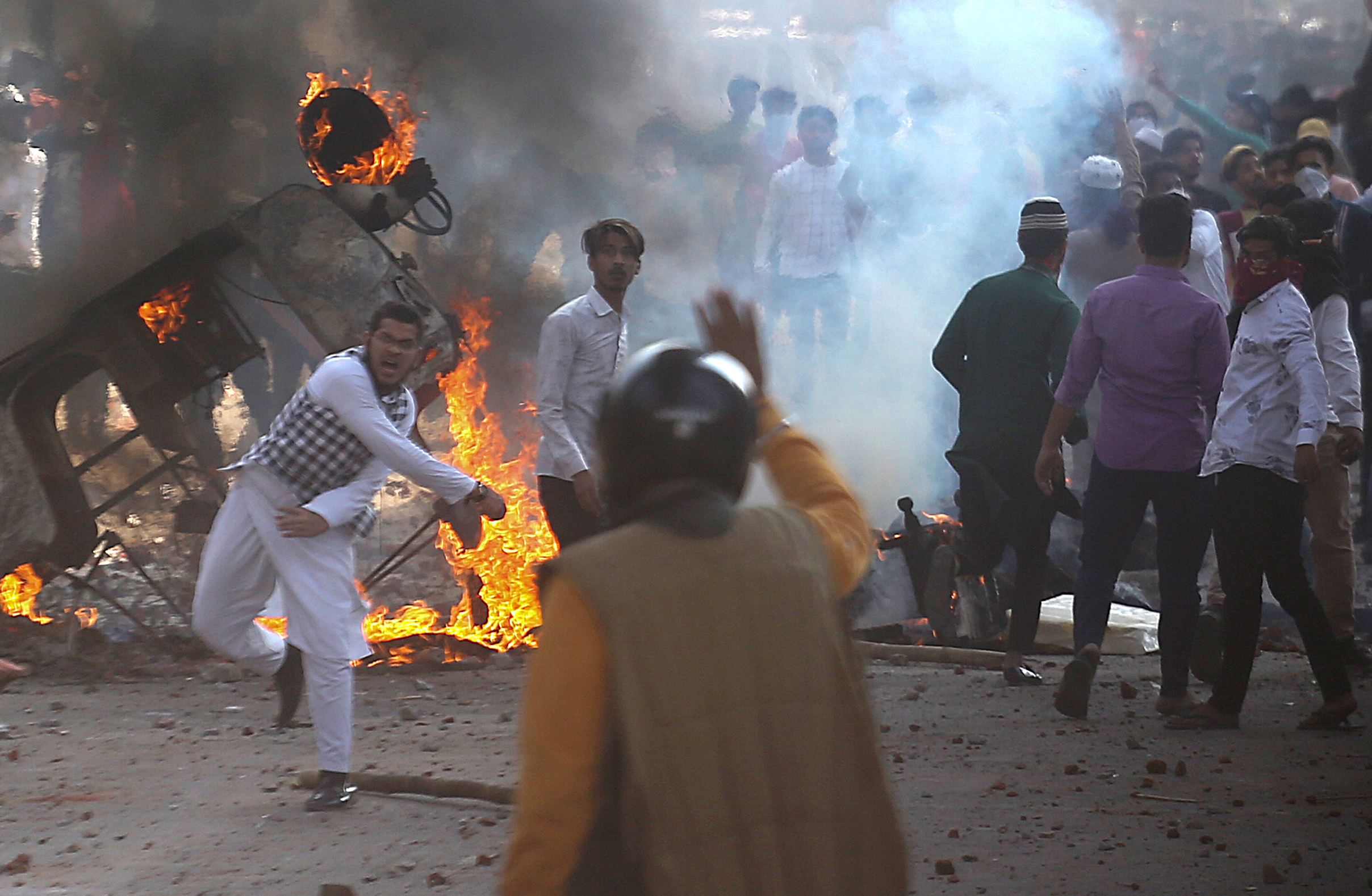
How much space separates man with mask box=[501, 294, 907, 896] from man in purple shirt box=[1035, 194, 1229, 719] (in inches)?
155

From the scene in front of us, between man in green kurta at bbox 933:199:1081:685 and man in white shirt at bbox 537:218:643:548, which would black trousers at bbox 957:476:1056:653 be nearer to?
man in green kurta at bbox 933:199:1081:685

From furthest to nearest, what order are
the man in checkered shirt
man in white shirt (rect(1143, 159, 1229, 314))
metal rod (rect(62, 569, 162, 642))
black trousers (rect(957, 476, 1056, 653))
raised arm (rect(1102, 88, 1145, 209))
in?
raised arm (rect(1102, 88, 1145, 209)) → metal rod (rect(62, 569, 162, 642)) → man in white shirt (rect(1143, 159, 1229, 314)) → black trousers (rect(957, 476, 1056, 653)) → the man in checkered shirt

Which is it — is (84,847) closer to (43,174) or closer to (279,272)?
(279,272)

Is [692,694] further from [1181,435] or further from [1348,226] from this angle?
[1348,226]

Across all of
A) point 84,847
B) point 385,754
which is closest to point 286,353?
point 385,754

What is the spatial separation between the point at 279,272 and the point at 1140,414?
195 inches

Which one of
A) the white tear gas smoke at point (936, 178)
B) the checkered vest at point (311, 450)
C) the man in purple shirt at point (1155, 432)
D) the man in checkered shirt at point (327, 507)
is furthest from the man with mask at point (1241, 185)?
the checkered vest at point (311, 450)

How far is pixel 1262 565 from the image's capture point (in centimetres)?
508

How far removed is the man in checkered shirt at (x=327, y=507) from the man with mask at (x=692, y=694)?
301cm

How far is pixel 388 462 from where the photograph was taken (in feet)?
15.8

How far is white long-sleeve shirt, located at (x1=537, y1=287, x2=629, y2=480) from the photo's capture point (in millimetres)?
5602

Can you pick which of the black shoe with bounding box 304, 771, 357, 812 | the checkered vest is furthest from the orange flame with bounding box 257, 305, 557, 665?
the black shoe with bounding box 304, 771, 357, 812

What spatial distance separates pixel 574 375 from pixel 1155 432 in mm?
2312

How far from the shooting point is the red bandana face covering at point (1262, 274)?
5.07m
